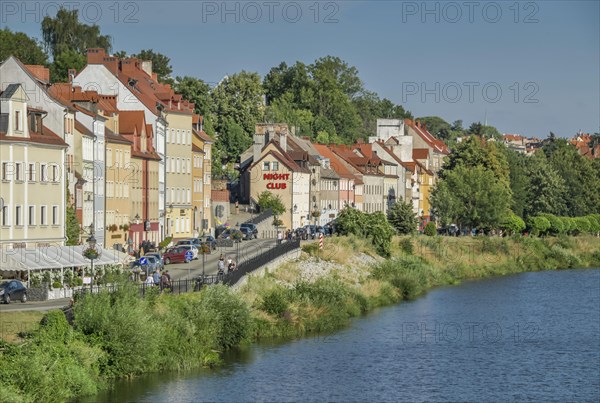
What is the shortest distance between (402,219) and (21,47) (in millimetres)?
35760

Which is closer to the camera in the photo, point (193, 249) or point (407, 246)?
point (193, 249)

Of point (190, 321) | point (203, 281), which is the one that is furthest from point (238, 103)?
point (190, 321)

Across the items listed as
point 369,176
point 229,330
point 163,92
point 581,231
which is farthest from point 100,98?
point 581,231

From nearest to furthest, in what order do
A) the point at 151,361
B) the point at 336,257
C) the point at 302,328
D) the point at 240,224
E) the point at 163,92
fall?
1. the point at 151,361
2. the point at 302,328
3. the point at 336,257
4. the point at 163,92
5. the point at 240,224

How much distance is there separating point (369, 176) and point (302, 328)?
80.9 m

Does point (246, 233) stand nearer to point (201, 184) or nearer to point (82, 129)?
point (201, 184)

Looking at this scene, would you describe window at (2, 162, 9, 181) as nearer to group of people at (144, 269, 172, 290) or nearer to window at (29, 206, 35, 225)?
window at (29, 206, 35, 225)

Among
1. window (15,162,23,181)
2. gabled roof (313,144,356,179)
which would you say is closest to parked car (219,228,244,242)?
window (15,162,23,181)

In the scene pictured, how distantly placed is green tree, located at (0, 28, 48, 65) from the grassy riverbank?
33.3m

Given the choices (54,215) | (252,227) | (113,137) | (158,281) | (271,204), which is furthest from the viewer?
(271,204)

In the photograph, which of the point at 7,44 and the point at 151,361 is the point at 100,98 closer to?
the point at 7,44

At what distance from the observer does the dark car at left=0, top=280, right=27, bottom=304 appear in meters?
52.0

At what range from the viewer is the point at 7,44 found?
106m

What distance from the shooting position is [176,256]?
7650 cm
